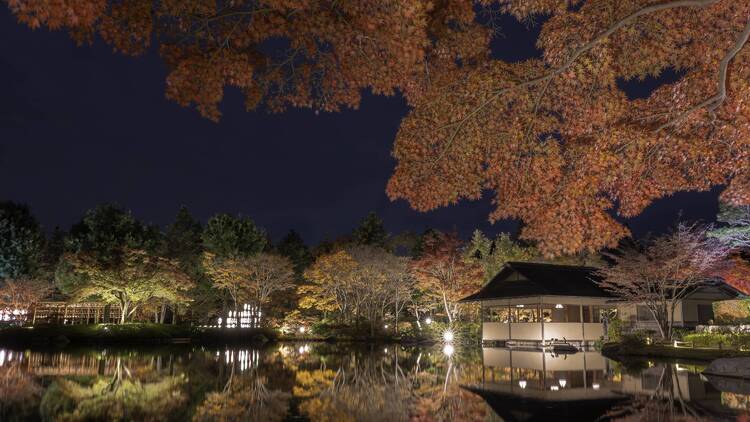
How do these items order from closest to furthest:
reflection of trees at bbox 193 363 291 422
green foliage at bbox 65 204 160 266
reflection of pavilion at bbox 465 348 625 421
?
reflection of trees at bbox 193 363 291 422, reflection of pavilion at bbox 465 348 625 421, green foliage at bbox 65 204 160 266

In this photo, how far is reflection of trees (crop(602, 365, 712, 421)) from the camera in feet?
30.3

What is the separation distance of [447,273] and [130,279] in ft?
58.3

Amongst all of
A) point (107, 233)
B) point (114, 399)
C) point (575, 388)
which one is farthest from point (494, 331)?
point (107, 233)

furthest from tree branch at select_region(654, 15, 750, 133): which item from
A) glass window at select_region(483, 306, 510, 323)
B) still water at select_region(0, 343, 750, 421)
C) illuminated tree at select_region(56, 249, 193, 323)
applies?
illuminated tree at select_region(56, 249, 193, 323)

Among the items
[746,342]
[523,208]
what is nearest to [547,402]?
[523,208]

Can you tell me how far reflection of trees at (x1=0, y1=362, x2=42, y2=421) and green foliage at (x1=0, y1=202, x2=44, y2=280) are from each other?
84.0ft

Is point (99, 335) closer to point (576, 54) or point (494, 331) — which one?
point (494, 331)

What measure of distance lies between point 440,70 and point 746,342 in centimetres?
1759

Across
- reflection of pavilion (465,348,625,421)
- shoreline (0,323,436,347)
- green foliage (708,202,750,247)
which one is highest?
green foliage (708,202,750,247)

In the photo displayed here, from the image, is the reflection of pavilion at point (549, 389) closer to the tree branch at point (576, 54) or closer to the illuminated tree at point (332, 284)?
the tree branch at point (576, 54)

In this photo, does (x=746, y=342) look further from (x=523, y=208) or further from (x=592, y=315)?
(x=523, y=208)

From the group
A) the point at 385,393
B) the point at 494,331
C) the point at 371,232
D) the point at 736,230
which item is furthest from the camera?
the point at 371,232

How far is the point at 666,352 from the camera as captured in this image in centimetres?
2206

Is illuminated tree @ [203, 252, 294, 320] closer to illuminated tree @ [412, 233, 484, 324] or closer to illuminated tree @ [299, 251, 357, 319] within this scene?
illuminated tree @ [299, 251, 357, 319]
